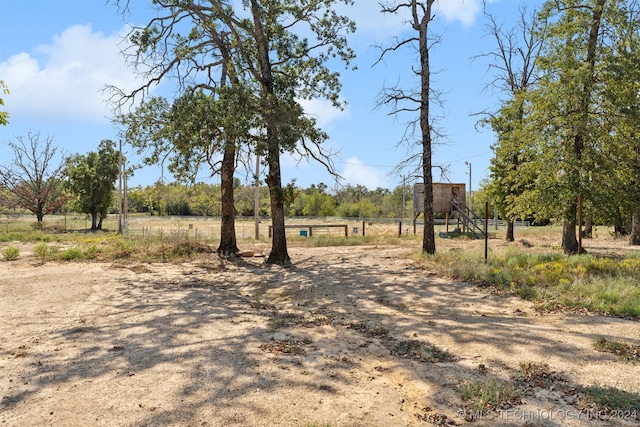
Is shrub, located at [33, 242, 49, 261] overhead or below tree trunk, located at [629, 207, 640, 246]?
below

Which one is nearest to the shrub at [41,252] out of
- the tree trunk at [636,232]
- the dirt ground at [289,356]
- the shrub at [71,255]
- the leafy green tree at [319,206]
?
the shrub at [71,255]

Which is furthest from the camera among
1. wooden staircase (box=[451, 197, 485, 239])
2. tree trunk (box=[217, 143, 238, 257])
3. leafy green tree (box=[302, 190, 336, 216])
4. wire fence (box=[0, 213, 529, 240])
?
leafy green tree (box=[302, 190, 336, 216])

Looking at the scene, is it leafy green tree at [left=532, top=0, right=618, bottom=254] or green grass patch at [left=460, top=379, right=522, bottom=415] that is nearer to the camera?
green grass patch at [left=460, top=379, right=522, bottom=415]

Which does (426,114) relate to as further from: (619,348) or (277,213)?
(619,348)

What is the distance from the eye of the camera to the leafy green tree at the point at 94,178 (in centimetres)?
3619

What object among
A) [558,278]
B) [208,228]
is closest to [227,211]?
[558,278]

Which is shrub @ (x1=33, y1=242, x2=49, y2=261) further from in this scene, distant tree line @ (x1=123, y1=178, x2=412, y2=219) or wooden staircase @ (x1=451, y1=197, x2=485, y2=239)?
distant tree line @ (x1=123, y1=178, x2=412, y2=219)

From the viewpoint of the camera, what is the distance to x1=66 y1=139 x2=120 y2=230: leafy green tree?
36.2 metres

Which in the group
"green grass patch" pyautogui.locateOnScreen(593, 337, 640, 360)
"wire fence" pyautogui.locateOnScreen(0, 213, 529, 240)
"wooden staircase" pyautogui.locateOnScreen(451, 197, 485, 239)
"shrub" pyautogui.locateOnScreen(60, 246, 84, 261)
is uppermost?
"wooden staircase" pyautogui.locateOnScreen(451, 197, 485, 239)

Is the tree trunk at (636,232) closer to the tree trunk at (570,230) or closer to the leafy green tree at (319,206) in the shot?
the tree trunk at (570,230)

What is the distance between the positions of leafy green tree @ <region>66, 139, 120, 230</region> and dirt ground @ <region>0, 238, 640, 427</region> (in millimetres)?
29338

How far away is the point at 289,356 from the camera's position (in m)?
5.36


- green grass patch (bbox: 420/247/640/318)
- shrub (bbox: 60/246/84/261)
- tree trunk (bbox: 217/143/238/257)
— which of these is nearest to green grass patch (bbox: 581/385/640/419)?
green grass patch (bbox: 420/247/640/318)

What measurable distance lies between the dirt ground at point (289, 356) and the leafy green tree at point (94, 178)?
2934 cm
